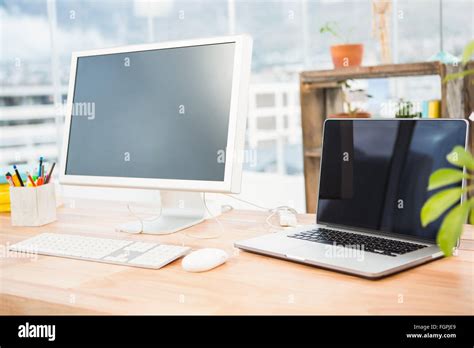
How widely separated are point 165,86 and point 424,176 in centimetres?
66

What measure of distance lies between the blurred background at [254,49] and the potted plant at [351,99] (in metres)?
0.62

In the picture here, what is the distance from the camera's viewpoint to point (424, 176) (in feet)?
3.70

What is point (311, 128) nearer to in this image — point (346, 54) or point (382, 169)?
point (346, 54)

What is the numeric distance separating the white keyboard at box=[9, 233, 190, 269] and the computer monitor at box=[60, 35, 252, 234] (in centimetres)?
15

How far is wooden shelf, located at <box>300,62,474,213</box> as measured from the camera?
8.45ft

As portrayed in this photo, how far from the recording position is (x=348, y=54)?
302 cm

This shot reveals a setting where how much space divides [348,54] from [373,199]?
6.44ft

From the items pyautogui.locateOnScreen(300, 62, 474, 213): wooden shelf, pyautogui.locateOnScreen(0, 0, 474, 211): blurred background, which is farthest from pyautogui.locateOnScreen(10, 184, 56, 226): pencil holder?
pyautogui.locateOnScreen(0, 0, 474, 211): blurred background

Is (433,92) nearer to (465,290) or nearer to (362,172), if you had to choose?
(362,172)

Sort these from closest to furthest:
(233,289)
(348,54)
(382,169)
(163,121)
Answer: (233,289) → (382,169) → (163,121) → (348,54)

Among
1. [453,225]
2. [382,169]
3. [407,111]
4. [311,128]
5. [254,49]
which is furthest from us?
[254,49]

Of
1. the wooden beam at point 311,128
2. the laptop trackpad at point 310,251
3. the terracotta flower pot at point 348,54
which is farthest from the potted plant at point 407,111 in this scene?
the laptop trackpad at point 310,251

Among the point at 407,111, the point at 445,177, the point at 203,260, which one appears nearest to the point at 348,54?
the point at 407,111
